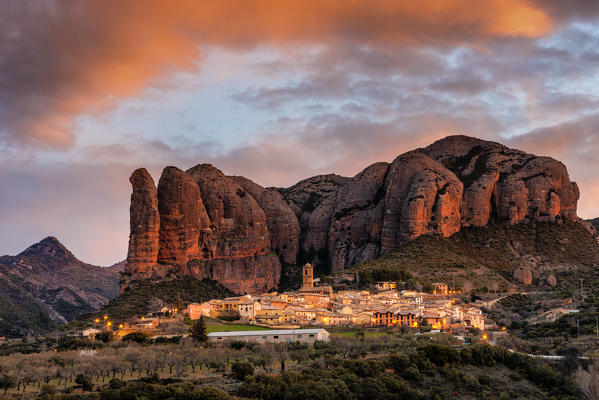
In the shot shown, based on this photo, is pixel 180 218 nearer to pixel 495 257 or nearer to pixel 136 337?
pixel 495 257

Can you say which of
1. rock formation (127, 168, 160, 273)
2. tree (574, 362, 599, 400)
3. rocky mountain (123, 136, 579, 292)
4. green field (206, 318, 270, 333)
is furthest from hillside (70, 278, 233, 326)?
tree (574, 362, 599, 400)

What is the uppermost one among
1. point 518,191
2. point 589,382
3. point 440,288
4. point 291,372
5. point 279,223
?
point 518,191

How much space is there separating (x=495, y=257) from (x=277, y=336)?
257 ft

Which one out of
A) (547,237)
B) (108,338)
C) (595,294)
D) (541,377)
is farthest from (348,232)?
(541,377)

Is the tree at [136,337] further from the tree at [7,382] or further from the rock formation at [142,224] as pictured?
the rock formation at [142,224]

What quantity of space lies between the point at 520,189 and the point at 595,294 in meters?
54.1

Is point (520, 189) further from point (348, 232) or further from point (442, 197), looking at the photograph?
point (348, 232)

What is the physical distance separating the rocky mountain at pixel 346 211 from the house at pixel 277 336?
6174 centimetres

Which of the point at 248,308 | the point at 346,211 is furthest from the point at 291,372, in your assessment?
the point at 346,211

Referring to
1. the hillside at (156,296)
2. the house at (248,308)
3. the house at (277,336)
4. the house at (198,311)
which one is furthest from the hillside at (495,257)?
the house at (277,336)

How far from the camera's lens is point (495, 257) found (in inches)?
5768

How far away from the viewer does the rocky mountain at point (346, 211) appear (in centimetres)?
14725

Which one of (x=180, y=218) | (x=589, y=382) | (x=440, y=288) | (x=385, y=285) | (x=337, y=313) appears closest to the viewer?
(x=589, y=382)

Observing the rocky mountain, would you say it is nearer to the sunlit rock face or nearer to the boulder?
the sunlit rock face
